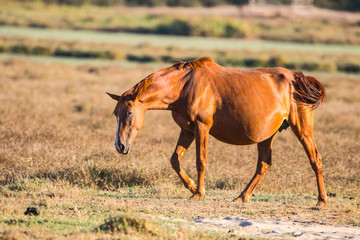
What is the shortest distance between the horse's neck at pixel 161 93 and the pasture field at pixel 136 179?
1245mm

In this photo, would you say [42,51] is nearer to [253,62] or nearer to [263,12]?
[253,62]

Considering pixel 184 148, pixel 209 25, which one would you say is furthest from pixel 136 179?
pixel 209 25

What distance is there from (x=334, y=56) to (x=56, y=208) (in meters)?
30.8

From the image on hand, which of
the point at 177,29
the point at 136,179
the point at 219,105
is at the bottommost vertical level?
the point at 177,29

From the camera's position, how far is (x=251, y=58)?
31.7m

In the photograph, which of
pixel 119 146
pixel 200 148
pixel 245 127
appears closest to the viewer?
pixel 119 146

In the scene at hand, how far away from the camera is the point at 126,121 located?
7.32 metres

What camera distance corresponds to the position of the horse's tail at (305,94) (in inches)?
315

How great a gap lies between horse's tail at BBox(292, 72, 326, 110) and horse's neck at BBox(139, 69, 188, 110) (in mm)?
1637

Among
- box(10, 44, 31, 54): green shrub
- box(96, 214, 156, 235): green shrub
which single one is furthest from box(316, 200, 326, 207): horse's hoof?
box(10, 44, 31, 54): green shrub

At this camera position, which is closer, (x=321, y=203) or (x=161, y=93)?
(x=161, y=93)

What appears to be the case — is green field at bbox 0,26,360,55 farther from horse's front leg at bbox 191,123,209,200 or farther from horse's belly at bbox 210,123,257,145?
horse's front leg at bbox 191,123,209,200

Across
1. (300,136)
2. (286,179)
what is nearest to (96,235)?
(300,136)

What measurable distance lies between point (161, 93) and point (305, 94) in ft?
6.51
